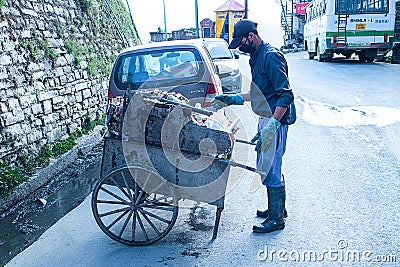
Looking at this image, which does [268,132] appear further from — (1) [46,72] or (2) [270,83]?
(1) [46,72]

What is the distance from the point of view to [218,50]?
1284 cm

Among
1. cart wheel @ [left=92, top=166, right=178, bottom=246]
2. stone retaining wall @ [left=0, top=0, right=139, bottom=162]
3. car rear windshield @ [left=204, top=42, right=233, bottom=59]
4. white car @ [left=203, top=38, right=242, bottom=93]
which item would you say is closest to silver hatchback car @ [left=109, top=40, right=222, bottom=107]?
stone retaining wall @ [left=0, top=0, right=139, bottom=162]

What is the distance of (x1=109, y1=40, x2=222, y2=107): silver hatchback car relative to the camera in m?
6.69

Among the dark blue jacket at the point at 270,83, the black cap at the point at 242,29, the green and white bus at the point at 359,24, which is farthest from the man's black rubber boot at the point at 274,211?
the green and white bus at the point at 359,24

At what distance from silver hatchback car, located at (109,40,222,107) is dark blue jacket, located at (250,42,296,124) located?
7.70ft

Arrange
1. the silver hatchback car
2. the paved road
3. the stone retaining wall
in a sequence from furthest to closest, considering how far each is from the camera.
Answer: the silver hatchback car, the stone retaining wall, the paved road

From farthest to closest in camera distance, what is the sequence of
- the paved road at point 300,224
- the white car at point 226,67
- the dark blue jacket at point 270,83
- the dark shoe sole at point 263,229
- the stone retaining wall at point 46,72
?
the white car at point 226,67 → the stone retaining wall at point 46,72 → the dark shoe sole at point 263,229 → the dark blue jacket at point 270,83 → the paved road at point 300,224

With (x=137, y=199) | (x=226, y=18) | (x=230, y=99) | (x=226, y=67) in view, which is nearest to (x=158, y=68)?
(x=230, y=99)

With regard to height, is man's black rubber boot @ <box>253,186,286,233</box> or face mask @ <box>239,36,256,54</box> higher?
face mask @ <box>239,36,256,54</box>

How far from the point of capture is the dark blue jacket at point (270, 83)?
4.05 metres

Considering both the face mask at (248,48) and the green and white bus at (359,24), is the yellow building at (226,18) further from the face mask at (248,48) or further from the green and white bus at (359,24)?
the face mask at (248,48)

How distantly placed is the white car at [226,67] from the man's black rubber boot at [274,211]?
234 inches

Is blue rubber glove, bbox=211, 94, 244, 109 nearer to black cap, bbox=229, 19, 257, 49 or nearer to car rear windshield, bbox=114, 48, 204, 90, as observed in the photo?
black cap, bbox=229, 19, 257, 49

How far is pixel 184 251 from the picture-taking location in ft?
13.4
